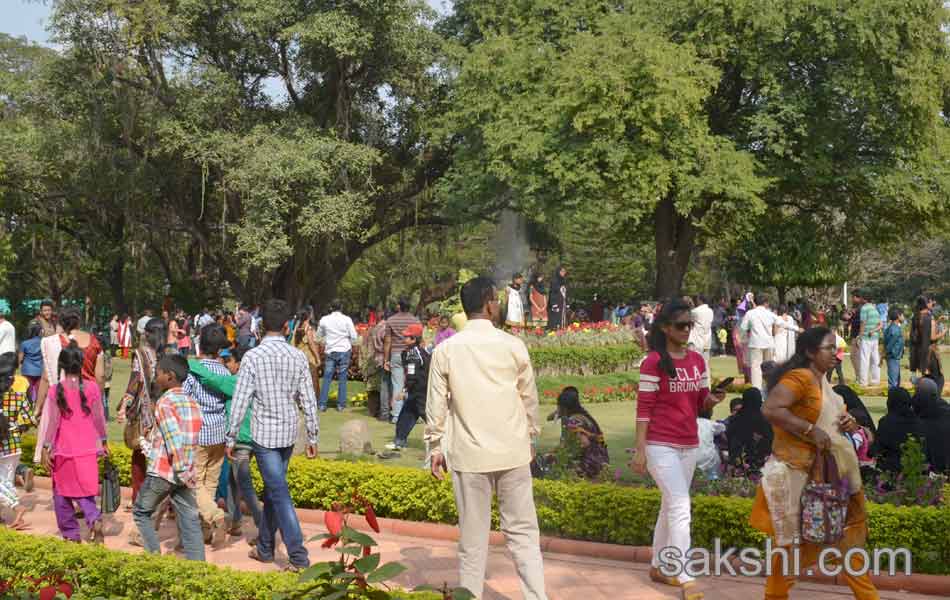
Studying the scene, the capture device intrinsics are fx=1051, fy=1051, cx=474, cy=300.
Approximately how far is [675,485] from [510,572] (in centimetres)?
140

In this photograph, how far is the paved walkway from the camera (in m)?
6.10

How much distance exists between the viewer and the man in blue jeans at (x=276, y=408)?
634 cm

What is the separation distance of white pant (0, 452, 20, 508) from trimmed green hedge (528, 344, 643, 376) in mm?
11937

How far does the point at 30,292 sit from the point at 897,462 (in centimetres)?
3693

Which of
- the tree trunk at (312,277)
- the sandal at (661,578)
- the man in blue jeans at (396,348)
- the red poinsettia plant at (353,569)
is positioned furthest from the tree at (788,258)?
the red poinsettia plant at (353,569)

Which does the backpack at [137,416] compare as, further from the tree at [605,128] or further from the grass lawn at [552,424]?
the tree at [605,128]

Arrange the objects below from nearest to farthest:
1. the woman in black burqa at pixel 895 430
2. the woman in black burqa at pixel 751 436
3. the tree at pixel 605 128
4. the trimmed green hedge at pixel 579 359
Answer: the woman in black burqa at pixel 895 430, the woman in black burqa at pixel 751 436, the trimmed green hedge at pixel 579 359, the tree at pixel 605 128

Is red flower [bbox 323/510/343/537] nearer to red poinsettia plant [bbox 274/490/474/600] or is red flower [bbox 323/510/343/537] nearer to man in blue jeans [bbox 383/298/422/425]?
red poinsettia plant [bbox 274/490/474/600]

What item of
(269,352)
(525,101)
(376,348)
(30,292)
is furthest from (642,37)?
(30,292)

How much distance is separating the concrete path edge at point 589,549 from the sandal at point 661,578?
565 millimetres

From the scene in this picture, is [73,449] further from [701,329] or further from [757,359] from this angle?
[757,359]

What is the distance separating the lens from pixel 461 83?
28.1 metres

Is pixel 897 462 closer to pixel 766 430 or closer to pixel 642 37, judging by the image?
pixel 766 430

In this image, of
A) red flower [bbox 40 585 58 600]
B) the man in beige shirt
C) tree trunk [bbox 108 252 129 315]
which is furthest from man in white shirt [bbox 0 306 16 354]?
tree trunk [bbox 108 252 129 315]
